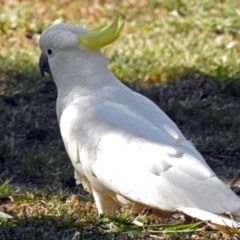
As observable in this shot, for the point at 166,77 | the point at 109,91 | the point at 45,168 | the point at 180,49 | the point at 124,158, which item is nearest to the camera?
the point at 124,158

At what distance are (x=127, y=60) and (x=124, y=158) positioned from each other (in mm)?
2578

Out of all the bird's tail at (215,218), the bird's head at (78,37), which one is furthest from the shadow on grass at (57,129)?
the bird's head at (78,37)

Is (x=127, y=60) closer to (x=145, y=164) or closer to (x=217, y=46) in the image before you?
(x=217, y=46)

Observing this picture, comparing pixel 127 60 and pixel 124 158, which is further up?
pixel 124 158

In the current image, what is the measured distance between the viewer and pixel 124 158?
3336 millimetres

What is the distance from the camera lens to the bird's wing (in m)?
3.15

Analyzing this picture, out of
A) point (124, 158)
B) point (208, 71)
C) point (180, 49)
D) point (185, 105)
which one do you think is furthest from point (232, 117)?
point (124, 158)

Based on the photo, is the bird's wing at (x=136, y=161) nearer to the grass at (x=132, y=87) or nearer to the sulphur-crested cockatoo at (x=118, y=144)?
the sulphur-crested cockatoo at (x=118, y=144)

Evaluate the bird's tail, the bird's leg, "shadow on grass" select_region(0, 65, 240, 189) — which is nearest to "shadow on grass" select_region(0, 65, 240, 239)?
"shadow on grass" select_region(0, 65, 240, 189)

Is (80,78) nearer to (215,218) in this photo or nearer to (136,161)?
(136,161)

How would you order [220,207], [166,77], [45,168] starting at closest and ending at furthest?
[220,207]
[45,168]
[166,77]

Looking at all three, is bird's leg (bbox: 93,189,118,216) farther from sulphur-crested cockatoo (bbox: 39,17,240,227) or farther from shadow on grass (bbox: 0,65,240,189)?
shadow on grass (bbox: 0,65,240,189)

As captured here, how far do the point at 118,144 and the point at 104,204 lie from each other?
38 centimetres

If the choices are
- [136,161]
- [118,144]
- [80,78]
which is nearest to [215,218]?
[136,161]
